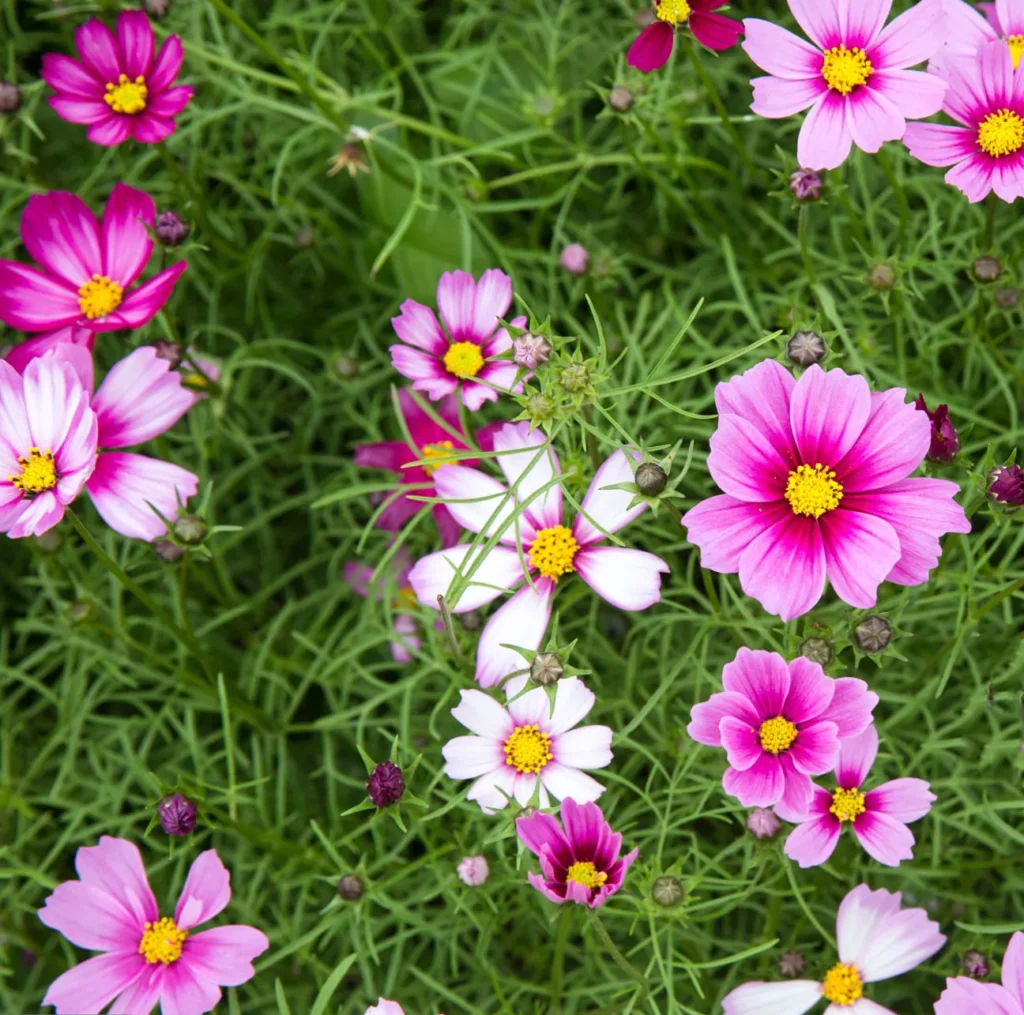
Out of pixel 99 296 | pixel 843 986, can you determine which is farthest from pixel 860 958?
pixel 99 296

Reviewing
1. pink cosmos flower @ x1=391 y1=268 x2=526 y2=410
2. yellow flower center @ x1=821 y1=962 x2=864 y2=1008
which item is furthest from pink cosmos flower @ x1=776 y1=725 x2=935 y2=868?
pink cosmos flower @ x1=391 y1=268 x2=526 y2=410

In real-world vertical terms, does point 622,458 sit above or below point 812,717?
above

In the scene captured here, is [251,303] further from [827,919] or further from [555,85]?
[827,919]

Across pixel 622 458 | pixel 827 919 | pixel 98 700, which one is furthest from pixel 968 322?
pixel 98 700

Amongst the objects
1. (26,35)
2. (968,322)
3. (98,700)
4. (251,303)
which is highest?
(26,35)

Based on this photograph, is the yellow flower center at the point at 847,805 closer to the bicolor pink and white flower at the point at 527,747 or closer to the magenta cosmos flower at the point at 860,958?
the magenta cosmos flower at the point at 860,958

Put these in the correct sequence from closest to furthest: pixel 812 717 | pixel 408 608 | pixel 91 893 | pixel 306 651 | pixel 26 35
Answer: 1. pixel 812 717
2. pixel 91 893
3. pixel 408 608
4. pixel 306 651
5. pixel 26 35

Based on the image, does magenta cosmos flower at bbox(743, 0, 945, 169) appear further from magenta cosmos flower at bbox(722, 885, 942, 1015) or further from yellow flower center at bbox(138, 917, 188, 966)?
yellow flower center at bbox(138, 917, 188, 966)
